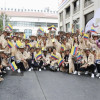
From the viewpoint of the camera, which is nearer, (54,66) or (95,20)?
(54,66)

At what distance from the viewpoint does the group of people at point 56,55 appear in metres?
6.96

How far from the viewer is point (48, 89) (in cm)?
485

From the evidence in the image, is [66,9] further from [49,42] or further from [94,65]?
[94,65]

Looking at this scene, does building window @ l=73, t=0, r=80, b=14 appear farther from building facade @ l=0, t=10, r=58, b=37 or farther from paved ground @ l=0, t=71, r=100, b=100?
building facade @ l=0, t=10, r=58, b=37

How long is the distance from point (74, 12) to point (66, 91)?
1866cm

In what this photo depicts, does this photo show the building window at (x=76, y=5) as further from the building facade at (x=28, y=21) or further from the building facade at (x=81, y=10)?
the building facade at (x=28, y=21)

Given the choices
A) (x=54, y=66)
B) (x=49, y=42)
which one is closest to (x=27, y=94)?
(x=54, y=66)

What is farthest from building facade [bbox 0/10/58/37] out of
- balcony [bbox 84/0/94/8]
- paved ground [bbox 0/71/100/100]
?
paved ground [bbox 0/71/100/100]

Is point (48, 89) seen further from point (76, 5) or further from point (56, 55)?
point (76, 5)

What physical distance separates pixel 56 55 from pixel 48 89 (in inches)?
122

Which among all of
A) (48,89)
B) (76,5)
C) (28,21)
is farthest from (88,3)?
(28,21)

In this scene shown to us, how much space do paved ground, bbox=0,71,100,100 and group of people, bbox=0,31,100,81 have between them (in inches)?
53.4

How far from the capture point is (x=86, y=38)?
7973mm

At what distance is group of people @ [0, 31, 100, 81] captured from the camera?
6961 mm
